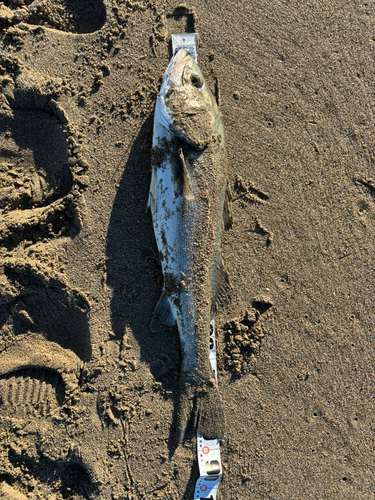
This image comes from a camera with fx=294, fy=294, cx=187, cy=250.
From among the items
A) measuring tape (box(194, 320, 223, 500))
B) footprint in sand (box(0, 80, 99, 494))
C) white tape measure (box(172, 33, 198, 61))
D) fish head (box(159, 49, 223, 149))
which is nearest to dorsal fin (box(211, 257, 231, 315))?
measuring tape (box(194, 320, 223, 500))

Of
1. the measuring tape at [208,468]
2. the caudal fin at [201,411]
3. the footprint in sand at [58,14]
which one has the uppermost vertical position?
the footprint in sand at [58,14]

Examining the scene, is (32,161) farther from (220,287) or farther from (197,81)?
(220,287)

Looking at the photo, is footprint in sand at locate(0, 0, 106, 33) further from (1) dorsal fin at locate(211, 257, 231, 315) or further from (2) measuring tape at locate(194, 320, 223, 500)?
(2) measuring tape at locate(194, 320, 223, 500)

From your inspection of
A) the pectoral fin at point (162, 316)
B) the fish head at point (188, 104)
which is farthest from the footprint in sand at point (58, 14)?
the pectoral fin at point (162, 316)

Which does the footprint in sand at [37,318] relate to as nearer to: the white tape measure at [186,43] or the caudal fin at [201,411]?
the caudal fin at [201,411]

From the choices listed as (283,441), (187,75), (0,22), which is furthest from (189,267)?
(0,22)

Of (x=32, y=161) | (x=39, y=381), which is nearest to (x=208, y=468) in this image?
(x=39, y=381)

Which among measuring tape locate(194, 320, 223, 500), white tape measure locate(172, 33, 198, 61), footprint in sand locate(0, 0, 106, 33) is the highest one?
footprint in sand locate(0, 0, 106, 33)
